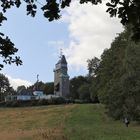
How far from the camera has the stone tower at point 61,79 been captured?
176750 millimetres

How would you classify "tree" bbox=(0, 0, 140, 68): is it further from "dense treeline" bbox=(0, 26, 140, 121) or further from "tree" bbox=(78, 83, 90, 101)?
"tree" bbox=(78, 83, 90, 101)

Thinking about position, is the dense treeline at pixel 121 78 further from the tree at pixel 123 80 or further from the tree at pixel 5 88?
the tree at pixel 5 88

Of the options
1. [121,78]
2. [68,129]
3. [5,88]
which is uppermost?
[5,88]

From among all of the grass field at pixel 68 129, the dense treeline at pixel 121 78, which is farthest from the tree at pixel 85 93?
the grass field at pixel 68 129

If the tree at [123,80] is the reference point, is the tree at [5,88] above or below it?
above

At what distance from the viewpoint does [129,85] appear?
51.8 m

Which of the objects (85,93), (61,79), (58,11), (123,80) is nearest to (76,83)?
(61,79)

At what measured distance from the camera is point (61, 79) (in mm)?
179625

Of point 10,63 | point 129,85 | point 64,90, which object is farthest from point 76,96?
point 10,63

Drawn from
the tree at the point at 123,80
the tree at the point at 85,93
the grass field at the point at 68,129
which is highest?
the tree at the point at 85,93

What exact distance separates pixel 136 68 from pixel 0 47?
4284cm

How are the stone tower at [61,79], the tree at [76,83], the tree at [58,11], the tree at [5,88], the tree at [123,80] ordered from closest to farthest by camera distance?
the tree at [58,11], the tree at [123,80], the tree at [5,88], the tree at [76,83], the stone tower at [61,79]

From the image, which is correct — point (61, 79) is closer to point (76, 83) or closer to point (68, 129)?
point (76, 83)

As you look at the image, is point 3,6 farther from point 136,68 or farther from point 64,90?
point 64,90
